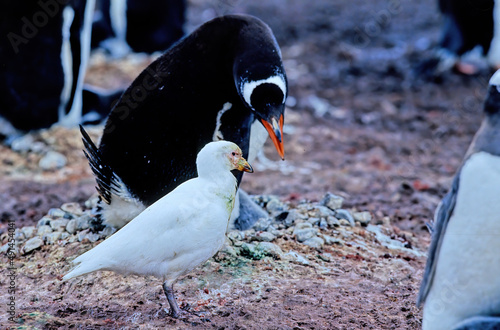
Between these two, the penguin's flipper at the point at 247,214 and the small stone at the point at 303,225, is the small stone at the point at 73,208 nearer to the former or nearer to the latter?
the penguin's flipper at the point at 247,214

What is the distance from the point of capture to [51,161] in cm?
611

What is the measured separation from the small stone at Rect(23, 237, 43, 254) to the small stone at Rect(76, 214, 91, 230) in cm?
24

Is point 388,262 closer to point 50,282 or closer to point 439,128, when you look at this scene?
point 50,282

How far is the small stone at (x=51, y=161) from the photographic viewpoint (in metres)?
6.09

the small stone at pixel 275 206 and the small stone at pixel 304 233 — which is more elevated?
the small stone at pixel 304 233

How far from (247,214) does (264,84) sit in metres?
1.08

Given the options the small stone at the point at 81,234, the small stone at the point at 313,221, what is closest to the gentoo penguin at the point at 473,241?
the small stone at the point at 313,221

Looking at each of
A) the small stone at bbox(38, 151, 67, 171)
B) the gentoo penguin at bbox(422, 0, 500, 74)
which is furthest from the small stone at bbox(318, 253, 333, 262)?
the gentoo penguin at bbox(422, 0, 500, 74)

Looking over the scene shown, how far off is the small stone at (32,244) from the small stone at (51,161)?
7.75 feet

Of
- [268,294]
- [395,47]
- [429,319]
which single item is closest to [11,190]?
[268,294]

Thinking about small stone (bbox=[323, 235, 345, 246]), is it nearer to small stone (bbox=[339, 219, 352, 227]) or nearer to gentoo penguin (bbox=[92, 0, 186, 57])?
small stone (bbox=[339, 219, 352, 227])

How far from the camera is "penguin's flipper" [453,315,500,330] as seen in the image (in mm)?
2250

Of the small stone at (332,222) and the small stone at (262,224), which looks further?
the small stone at (332,222)

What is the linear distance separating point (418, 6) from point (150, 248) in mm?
10285
